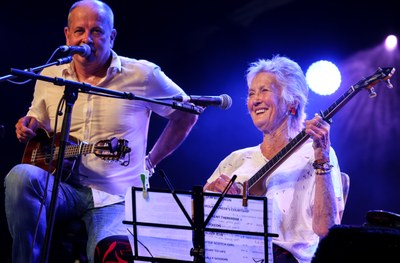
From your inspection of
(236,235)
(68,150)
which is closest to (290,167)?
(236,235)

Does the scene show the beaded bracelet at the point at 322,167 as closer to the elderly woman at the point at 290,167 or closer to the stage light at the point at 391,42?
the elderly woman at the point at 290,167

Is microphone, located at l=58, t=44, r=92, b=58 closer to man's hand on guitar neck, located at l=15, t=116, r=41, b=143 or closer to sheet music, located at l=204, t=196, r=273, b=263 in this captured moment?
man's hand on guitar neck, located at l=15, t=116, r=41, b=143

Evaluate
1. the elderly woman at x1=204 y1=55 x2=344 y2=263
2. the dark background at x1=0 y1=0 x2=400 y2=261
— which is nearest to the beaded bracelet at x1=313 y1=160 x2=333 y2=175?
the elderly woman at x1=204 y1=55 x2=344 y2=263

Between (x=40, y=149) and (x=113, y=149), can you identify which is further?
(x=40, y=149)

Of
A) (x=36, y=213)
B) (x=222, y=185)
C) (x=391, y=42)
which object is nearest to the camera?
(x=36, y=213)

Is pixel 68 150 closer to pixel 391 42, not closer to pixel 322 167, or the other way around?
pixel 322 167

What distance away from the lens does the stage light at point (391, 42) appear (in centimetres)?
437

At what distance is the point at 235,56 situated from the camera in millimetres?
4820

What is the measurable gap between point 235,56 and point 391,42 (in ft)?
4.17

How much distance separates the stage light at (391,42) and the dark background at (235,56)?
4 cm

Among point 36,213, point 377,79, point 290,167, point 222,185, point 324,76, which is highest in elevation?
point 324,76

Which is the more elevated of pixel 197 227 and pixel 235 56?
pixel 235 56

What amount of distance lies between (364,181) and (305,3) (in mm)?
1529

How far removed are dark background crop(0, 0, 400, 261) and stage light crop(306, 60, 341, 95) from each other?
5 cm
